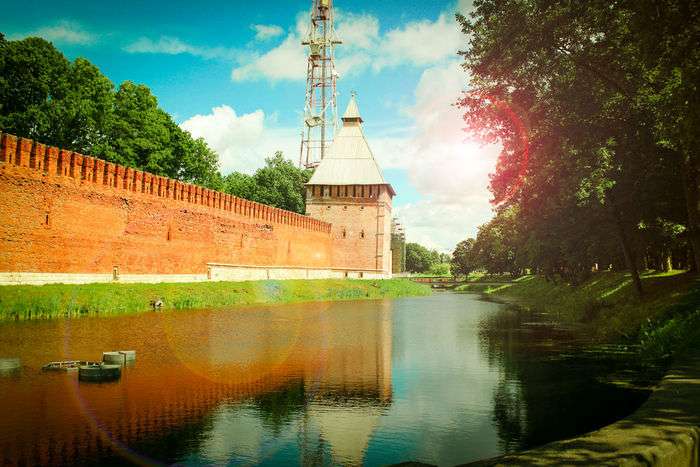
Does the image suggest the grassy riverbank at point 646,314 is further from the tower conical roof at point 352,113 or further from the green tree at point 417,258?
the green tree at point 417,258

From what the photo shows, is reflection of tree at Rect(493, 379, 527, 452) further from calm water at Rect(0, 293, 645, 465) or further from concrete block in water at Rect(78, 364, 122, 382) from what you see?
concrete block in water at Rect(78, 364, 122, 382)

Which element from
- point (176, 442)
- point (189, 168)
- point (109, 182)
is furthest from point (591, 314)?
point (189, 168)

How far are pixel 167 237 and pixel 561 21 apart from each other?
19696 millimetres

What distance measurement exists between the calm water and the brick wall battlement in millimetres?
7428

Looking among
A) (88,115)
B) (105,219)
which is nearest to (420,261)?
(88,115)

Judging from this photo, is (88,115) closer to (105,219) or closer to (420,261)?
(105,219)

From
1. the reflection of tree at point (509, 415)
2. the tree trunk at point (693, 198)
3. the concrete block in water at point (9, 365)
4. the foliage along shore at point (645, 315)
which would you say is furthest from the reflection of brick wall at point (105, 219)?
the tree trunk at point (693, 198)

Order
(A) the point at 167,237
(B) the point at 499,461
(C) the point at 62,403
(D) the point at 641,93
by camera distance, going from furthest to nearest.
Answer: (A) the point at 167,237
(D) the point at 641,93
(C) the point at 62,403
(B) the point at 499,461

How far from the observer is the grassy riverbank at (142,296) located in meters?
15.4

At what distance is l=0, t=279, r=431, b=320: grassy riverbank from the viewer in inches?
605

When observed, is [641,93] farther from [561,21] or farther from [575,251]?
[575,251]

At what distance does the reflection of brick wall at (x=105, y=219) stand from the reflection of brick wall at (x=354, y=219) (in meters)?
15.2

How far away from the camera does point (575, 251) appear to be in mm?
20828

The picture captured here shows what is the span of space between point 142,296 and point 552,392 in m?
16.2
